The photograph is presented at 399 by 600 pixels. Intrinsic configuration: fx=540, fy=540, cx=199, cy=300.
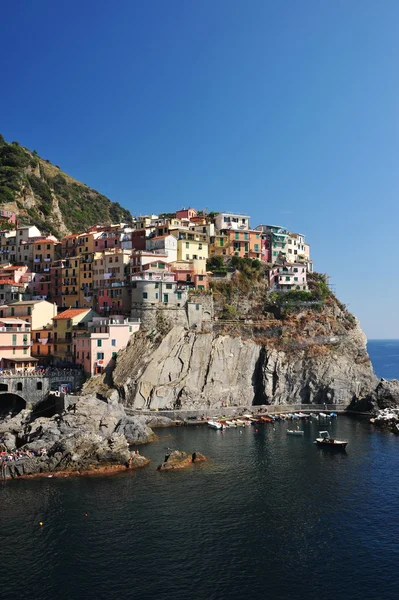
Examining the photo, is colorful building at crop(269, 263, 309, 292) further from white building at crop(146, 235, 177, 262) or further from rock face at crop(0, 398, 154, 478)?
rock face at crop(0, 398, 154, 478)

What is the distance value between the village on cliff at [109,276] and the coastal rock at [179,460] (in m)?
25.7

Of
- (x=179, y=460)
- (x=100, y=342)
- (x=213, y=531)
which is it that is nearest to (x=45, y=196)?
(x=100, y=342)

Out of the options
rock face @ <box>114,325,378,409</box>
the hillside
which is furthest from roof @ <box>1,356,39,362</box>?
→ the hillside

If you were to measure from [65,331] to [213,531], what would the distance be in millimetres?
49998

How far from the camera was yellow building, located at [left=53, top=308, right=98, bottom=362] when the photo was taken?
272ft

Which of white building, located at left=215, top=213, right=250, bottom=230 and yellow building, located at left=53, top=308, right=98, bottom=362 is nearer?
yellow building, located at left=53, top=308, right=98, bottom=362

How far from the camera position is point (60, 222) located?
14338cm

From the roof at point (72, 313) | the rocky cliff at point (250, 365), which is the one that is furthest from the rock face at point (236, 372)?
the roof at point (72, 313)

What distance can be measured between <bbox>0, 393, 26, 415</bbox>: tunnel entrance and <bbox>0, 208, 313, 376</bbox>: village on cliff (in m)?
4.05

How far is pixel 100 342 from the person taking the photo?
79812mm

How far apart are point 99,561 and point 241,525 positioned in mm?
11739

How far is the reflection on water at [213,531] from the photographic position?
33.7m

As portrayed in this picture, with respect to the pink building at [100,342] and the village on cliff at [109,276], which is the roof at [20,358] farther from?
the pink building at [100,342]

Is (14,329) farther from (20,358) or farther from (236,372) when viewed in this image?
(236,372)
